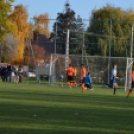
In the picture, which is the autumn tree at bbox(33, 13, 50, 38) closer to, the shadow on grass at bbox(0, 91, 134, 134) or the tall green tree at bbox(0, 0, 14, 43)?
the tall green tree at bbox(0, 0, 14, 43)

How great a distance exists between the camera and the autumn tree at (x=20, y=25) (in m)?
74.0

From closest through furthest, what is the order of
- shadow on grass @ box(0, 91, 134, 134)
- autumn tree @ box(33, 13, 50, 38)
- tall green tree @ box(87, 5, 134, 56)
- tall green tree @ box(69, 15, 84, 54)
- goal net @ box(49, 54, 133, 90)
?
shadow on grass @ box(0, 91, 134, 134) < goal net @ box(49, 54, 133, 90) < autumn tree @ box(33, 13, 50, 38) < tall green tree @ box(69, 15, 84, 54) < tall green tree @ box(87, 5, 134, 56)

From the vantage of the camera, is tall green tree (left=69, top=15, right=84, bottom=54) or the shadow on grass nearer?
the shadow on grass

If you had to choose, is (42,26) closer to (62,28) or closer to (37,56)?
(62,28)

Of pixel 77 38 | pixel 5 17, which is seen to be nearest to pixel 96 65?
pixel 77 38

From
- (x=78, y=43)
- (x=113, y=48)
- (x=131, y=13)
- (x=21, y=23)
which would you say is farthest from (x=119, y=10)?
(x=21, y=23)

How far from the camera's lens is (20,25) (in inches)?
2968

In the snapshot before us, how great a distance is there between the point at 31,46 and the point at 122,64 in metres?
8.29

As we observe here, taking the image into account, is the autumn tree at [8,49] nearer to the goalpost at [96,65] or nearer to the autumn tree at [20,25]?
the autumn tree at [20,25]

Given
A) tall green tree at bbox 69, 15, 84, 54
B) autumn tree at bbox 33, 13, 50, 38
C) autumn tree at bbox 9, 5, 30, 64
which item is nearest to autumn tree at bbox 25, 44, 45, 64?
autumn tree at bbox 33, 13, 50, 38

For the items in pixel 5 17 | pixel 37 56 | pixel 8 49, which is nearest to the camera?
pixel 37 56

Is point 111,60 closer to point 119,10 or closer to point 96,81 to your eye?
point 96,81

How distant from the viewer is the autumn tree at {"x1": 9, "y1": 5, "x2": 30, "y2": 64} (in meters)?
74.0

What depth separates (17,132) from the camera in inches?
346
